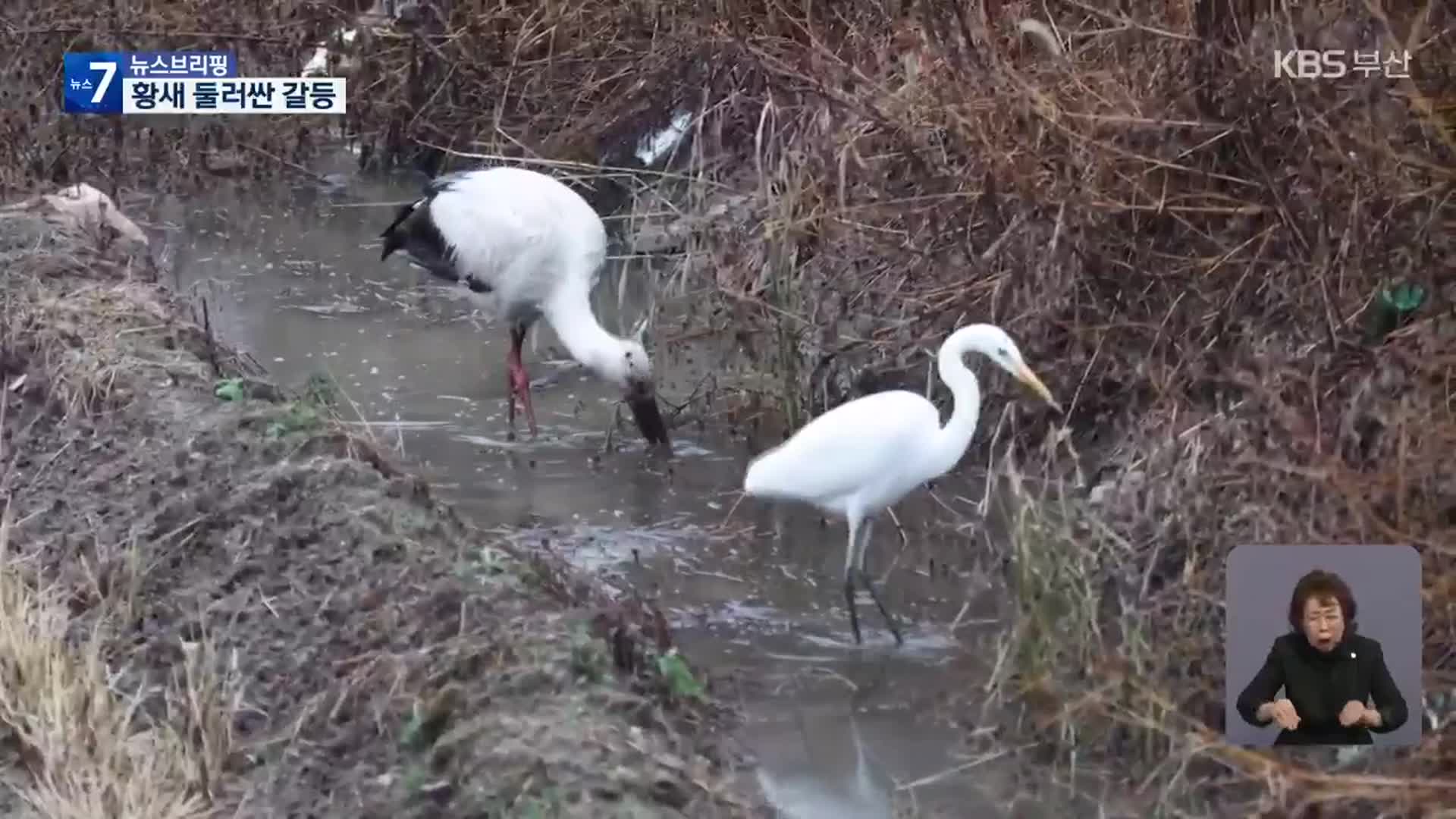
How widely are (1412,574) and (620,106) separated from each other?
6.63m

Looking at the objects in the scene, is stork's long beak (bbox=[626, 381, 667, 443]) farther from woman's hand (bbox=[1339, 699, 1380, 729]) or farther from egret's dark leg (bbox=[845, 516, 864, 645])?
woman's hand (bbox=[1339, 699, 1380, 729])

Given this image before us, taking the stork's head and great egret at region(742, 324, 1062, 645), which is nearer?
great egret at region(742, 324, 1062, 645)

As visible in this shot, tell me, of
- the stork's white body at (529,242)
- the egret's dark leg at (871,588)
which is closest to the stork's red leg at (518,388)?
A: the stork's white body at (529,242)

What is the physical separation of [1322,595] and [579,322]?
4.61 meters

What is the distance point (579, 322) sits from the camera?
7520 mm

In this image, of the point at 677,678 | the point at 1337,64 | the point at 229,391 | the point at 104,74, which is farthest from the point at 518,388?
the point at 104,74

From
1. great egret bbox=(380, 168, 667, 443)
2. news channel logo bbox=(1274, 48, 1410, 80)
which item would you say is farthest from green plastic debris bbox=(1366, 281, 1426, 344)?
great egret bbox=(380, 168, 667, 443)

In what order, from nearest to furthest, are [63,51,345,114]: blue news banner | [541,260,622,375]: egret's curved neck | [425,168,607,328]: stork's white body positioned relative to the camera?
[541,260,622,375]: egret's curved neck < [425,168,607,328]: stork's white body < [63,51,345,114]: blue news banner

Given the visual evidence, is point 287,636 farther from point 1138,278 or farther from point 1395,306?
point 1395,306

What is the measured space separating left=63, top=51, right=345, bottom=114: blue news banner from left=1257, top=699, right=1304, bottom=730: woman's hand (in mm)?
7399

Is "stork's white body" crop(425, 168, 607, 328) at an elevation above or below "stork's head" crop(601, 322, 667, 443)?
above

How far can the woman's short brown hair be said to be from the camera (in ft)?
10.6

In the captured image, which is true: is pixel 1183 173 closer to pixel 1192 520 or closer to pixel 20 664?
pixel 1192 520

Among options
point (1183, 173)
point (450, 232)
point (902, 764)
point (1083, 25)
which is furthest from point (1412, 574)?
point (450, 232)
